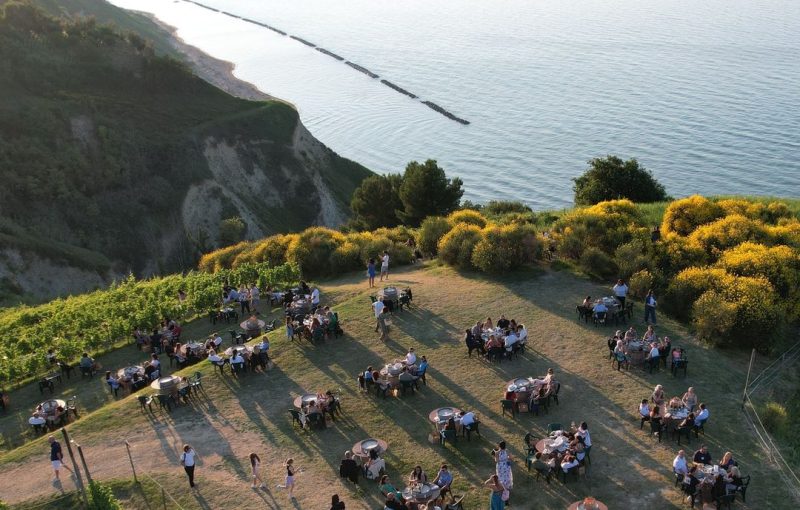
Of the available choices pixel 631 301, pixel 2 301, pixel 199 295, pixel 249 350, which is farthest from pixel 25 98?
pixel 631 301

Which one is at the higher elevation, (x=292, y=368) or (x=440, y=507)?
(x=440, y=507)

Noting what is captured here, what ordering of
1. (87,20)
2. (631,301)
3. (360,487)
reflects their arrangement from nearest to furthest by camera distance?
(360,487) < (631,301) < (87,20)

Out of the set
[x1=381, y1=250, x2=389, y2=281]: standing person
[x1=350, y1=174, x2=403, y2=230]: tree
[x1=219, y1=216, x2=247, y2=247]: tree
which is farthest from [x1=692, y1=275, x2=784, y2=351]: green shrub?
[x1=219, y1=216, x2=247, y2=247]: tree

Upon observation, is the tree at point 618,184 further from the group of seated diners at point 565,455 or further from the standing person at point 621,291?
the group of seated diners at point 565,455

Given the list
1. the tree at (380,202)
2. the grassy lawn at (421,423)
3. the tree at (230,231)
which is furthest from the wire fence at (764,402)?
the tree at (230,231)

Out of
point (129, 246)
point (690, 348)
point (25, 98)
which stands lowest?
point (129, 246)

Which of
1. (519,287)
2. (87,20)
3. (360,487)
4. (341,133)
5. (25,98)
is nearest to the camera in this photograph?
(360,487)

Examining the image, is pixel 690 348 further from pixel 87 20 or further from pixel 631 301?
pixel 87 20

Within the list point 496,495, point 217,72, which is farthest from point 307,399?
point 217,72
